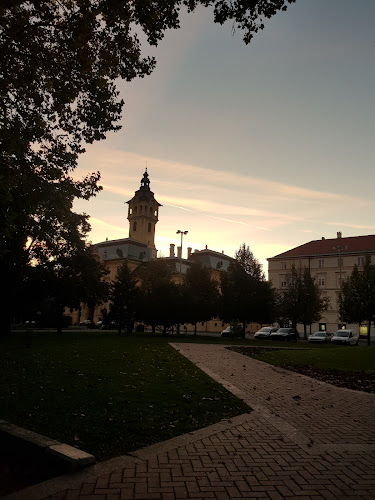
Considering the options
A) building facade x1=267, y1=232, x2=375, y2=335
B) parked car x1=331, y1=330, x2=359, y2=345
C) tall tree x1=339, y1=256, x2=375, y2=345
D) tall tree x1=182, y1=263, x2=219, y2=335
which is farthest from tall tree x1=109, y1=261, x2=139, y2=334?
building facade x1=267, y1=232, x2=375, y2=335

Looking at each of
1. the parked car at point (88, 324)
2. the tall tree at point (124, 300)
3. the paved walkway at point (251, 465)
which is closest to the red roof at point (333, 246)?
the parked car at point (88, 324)

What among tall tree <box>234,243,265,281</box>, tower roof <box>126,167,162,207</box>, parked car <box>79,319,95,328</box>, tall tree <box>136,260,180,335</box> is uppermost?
tower roof <box>126,167,162,207</box>

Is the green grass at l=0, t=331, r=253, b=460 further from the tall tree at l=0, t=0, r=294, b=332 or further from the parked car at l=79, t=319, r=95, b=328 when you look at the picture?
the parked car at l=79, t=319, r=95, b=328

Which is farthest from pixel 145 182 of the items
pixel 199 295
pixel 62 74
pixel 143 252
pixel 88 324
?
pixel 62 74

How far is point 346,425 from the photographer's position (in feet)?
22.5

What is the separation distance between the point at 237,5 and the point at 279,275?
227ft

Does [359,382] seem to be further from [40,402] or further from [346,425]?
[40,402]

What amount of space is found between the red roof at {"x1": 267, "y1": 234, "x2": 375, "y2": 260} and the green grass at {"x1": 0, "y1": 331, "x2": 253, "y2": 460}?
6192 centimetres

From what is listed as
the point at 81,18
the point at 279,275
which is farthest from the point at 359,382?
the point at 279,275

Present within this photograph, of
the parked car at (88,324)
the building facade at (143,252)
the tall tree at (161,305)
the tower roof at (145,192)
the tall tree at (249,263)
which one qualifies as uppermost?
the tower roof at (145,192)

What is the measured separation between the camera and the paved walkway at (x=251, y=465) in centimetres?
398

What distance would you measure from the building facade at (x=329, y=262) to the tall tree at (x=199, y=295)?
90.2ft

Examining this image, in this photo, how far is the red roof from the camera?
6800 centimetres

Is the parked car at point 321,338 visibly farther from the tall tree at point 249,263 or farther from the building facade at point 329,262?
the building facade at point 329,262
